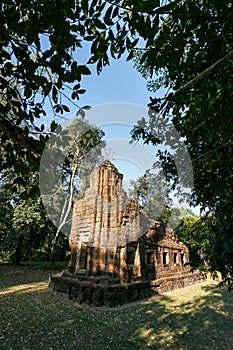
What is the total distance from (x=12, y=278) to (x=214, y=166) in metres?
16.0

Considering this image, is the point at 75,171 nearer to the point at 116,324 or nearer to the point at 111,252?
the point at 111,252

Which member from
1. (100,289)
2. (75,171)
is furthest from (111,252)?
(75,171)

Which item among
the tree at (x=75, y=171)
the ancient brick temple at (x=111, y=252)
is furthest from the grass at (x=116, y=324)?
the tree at (x=75, y=171)

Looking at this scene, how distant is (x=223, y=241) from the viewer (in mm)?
3182

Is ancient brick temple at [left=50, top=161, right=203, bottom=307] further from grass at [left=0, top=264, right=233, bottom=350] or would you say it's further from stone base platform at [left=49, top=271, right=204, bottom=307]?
grass at [left=0, top=264, right=233, bottom=350]

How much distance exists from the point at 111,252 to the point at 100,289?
1.76 meters

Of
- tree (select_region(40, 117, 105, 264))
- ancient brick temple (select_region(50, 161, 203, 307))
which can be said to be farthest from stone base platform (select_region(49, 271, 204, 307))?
tree (select_region(40, 117, 105, 264))

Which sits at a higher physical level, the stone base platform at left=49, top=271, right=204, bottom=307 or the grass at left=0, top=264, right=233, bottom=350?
the stone base platform at left=49, top=271, right=204, bottom=307

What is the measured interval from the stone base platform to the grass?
0.42 meters

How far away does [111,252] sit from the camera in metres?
10.5

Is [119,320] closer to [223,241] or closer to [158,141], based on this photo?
[223,241]

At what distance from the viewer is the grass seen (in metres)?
5.31

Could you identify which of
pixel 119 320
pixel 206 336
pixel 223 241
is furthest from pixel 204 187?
pixel 119 320

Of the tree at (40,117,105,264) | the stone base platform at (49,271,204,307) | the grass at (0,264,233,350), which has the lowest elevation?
the grass at (0,264,233,350)
